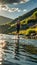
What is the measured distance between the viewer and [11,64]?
49.1m

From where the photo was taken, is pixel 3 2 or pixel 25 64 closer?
pixel 3 2

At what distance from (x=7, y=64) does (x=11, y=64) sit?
2.76 ft

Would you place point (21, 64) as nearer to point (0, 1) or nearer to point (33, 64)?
point (33, 64)

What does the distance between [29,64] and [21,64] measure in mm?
1740

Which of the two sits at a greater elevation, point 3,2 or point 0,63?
point 3,2

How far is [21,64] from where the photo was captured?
50750mm

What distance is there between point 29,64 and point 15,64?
3.30 metres

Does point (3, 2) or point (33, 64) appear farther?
point (33, 64)

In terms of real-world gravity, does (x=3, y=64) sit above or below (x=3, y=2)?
below

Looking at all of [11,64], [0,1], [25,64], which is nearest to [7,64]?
[11,64]

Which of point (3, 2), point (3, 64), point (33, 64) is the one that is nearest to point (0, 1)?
point (3, 2)

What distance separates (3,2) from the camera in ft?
136

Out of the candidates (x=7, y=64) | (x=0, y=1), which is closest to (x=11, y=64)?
(x=7, y=64)

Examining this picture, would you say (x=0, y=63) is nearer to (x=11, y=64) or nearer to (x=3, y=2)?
(x=11, y=64)
